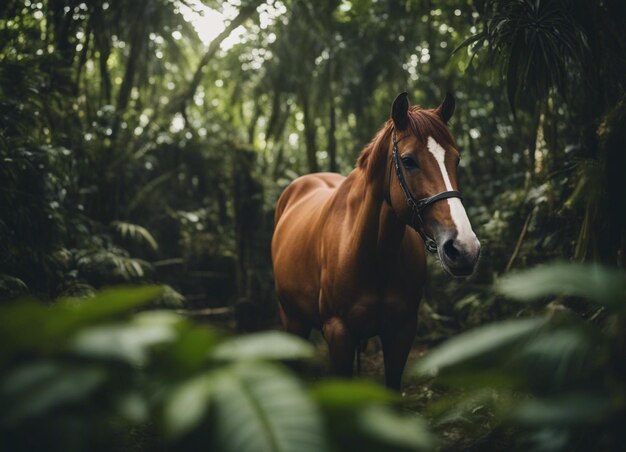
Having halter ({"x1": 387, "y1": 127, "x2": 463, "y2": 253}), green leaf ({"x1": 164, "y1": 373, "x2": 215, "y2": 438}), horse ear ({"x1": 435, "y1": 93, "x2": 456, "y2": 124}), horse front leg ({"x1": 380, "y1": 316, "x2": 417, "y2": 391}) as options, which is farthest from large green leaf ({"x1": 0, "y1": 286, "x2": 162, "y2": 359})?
horse ear ({"x1": 435, "y1": 93, "x2": 456, "y2": 124})

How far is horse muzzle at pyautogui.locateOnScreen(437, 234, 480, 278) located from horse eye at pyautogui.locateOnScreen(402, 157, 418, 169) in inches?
17.3

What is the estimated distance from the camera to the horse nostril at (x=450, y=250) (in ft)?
6.90

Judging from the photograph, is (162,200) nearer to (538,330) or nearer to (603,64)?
(603,64)

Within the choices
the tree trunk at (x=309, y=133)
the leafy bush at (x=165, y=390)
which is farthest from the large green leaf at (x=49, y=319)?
the tree trunk at (x=309, y=133)

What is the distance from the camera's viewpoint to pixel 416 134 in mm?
2441

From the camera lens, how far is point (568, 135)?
544 cm

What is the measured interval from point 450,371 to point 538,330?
186 millimetres

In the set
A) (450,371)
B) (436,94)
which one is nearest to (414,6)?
(436,94)

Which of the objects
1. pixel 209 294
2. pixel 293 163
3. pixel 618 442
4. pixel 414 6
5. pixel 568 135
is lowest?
pixel 209 294

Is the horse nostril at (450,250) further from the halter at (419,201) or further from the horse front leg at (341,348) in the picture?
the horse front leg at (341,348)

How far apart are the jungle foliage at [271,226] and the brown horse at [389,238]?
2.03 feet

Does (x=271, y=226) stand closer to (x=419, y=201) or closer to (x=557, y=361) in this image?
(x=419, y=201)

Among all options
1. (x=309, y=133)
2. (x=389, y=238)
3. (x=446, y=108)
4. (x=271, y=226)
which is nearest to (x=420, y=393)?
(x=389, y=238)

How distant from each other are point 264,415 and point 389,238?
2.12 meters
